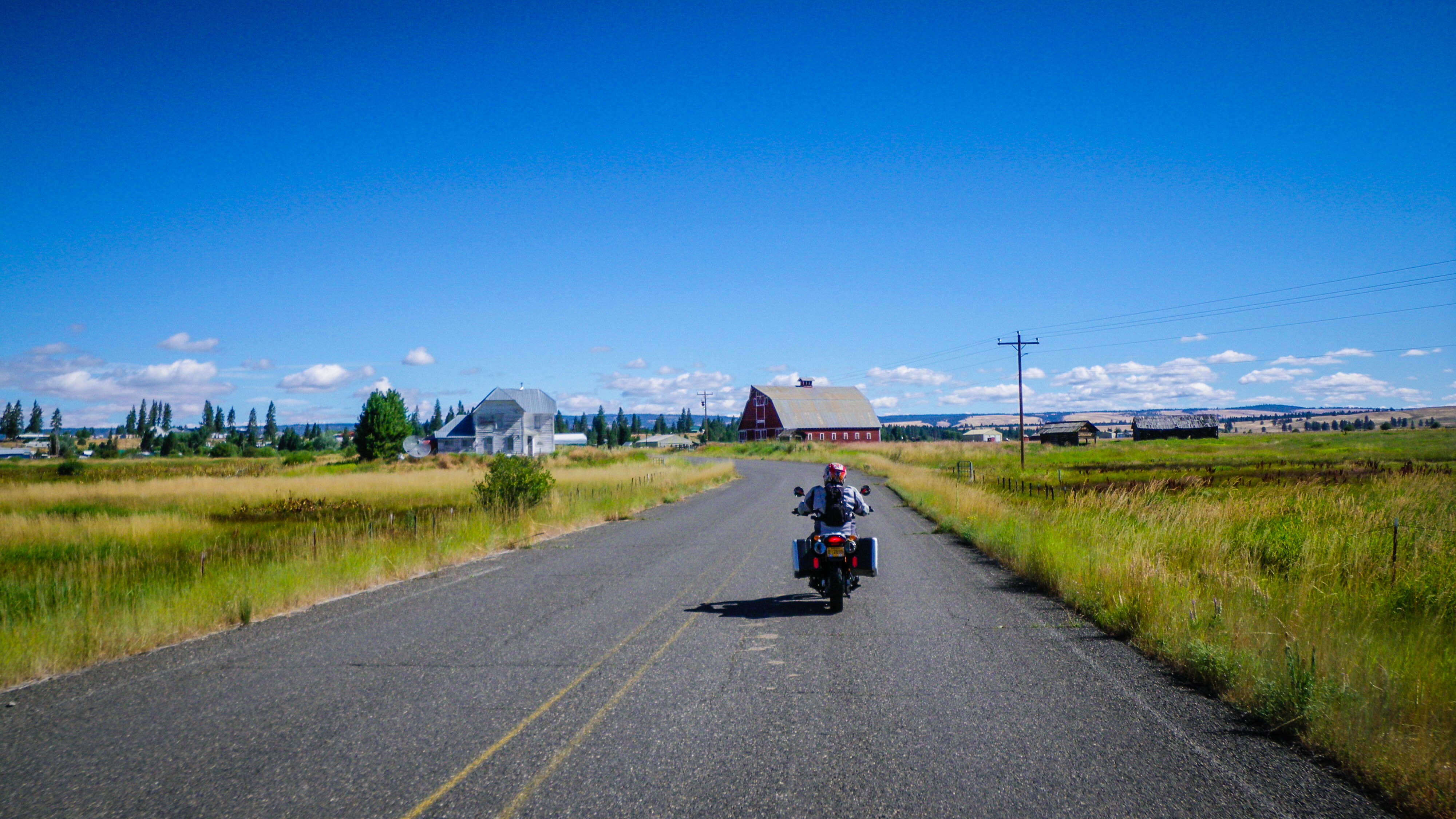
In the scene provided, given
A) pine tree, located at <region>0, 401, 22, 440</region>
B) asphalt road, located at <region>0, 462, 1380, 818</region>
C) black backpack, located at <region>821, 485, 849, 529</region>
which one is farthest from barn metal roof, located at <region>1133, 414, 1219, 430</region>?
pine tree, located at <region>0, 401, 22, 440</region>

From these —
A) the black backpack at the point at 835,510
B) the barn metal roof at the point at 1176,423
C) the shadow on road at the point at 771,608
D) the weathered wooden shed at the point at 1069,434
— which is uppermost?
the barn metal roof at the point at 1176,423

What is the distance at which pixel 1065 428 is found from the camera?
336 ft

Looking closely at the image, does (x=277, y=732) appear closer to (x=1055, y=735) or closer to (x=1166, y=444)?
(x=1055, y=735)

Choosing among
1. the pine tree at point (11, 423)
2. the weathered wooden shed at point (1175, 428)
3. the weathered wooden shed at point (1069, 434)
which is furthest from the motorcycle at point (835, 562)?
the pine tree at point (11, 423)

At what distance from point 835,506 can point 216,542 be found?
15327 mm

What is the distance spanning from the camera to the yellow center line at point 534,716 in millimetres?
4539

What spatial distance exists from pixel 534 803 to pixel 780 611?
19.5 ft

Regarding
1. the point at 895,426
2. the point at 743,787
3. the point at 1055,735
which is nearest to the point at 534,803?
the point at 743,787

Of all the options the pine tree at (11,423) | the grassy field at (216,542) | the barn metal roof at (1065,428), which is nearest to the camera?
the grassy field at (216,542)

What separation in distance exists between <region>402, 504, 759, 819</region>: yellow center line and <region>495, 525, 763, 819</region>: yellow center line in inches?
1.4

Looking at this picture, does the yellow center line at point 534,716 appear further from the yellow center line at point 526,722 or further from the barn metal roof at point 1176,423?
the barn metal roof at point 1176,423

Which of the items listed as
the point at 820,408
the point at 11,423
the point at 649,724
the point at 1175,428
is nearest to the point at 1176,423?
the point at 1175,428

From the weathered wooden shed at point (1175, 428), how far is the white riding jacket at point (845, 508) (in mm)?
106610

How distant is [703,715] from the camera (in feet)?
19.7
